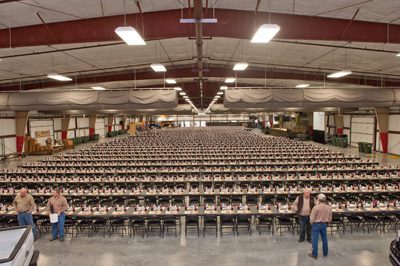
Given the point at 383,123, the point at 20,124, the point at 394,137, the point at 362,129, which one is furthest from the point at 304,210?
the point at 362,129

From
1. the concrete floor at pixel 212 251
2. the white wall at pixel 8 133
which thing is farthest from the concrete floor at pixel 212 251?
the white wall at pixel 8 133

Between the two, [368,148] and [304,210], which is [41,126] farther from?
[368,148]

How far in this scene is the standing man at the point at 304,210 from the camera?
9320 mm

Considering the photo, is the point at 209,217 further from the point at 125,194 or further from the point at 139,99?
the point at 139,99

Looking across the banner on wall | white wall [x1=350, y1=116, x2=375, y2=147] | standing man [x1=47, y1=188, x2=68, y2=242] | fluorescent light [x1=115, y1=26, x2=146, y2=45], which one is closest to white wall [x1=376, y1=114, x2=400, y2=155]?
white wall [x1=350, y1=116, x2=375, y2=147]

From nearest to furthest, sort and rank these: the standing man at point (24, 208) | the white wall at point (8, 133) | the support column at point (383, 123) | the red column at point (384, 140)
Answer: the standing man at point (24, 208) → the support column at point (383, 123) → the red column at point (384, 140) → the white wall at point (8, 133)

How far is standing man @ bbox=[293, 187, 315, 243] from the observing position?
30.6 ft

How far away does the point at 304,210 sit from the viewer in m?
9.38

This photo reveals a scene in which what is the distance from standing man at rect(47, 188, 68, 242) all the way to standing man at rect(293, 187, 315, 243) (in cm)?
749

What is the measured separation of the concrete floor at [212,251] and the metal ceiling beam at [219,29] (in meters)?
6.58

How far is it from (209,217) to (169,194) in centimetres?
220

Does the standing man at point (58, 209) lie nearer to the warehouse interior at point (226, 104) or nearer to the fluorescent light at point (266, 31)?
the warehouse interior at point (226, 104)

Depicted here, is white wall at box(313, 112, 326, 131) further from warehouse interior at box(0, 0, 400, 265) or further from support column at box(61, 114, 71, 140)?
support column at box(61, 114, 71, 140)

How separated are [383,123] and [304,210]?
72.8ft
